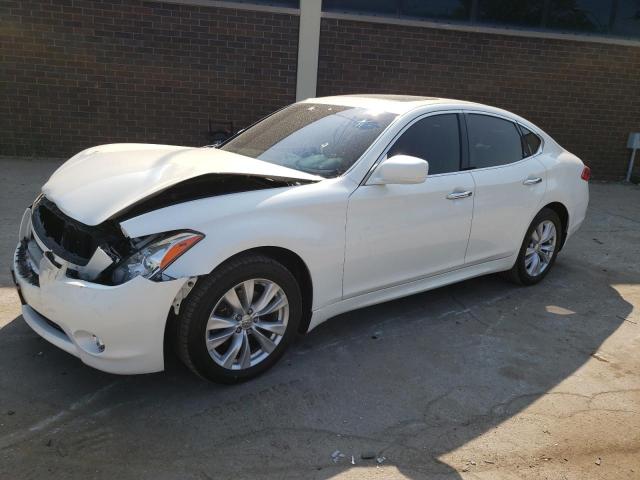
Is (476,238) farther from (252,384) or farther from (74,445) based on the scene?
(74,445)

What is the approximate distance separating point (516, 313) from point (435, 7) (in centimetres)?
688

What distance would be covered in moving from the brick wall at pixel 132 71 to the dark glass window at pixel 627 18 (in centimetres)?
608

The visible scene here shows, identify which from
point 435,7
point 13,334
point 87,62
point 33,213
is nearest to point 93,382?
point 13,334

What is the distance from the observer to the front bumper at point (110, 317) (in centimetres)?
278

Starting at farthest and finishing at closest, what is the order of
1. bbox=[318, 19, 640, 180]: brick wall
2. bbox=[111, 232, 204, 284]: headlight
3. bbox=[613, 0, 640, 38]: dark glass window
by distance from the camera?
bbox=[613, 0, 640, 38]: dark glass window
bbox=[318, 19, 640, 180]: brick wall
bbox=[111, 232, 204, 284]: headlight

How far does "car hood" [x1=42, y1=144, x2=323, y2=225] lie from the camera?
120 inches

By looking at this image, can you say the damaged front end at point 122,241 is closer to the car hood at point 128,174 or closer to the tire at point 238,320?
the car hood at point 128,174

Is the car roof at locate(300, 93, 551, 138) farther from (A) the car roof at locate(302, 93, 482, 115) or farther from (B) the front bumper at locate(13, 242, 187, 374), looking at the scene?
(B) the front bumper at locate(13, 242, 187, 374)

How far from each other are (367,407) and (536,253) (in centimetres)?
274

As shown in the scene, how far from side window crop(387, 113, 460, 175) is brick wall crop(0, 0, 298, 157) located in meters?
5.72

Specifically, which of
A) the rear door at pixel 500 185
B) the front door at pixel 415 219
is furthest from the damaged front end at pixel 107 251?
the rear door at pixel 500 185

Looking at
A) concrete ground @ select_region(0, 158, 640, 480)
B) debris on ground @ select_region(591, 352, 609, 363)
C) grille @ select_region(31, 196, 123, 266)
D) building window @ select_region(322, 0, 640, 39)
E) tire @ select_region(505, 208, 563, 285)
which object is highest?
building window @ select_region(322, 0, 640, 39)

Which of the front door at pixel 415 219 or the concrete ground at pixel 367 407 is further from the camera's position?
the front door at pixel 415 219

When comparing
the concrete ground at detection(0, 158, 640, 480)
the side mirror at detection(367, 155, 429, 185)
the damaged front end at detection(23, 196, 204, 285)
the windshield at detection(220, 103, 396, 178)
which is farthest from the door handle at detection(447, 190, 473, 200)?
the damaged front end at detection(23, 196, 204, 285)
